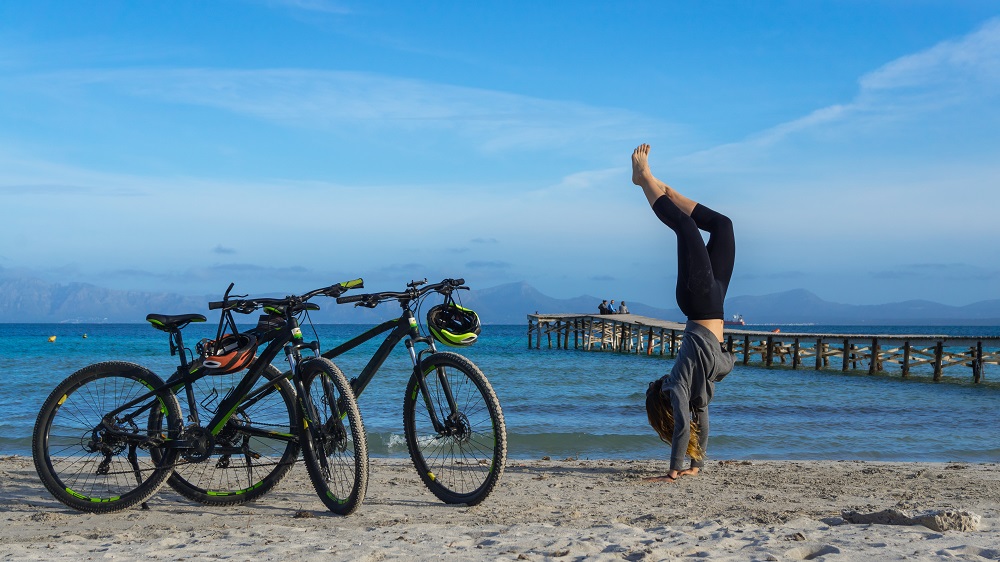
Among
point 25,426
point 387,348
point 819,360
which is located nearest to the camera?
point 387,348

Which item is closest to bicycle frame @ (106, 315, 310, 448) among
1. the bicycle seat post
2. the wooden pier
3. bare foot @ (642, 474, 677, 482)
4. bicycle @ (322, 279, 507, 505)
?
the bicycle seat post

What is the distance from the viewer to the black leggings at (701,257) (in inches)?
236

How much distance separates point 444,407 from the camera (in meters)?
5.04

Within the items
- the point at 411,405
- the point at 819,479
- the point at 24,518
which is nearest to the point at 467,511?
the point at 411,405

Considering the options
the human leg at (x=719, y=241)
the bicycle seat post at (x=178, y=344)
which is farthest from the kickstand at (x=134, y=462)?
the human leg at (x=719, y=241)

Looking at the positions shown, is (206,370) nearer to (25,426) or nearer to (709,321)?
(709,321)

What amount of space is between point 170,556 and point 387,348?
160 cm

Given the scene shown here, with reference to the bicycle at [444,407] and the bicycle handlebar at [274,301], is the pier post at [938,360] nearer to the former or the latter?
the bicycle at [444,407]

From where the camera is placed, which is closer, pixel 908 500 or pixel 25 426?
pixel 908 500

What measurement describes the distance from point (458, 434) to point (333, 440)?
0.71 metres

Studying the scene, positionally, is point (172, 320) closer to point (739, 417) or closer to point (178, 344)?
point (178, 344)

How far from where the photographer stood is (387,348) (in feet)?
16.7

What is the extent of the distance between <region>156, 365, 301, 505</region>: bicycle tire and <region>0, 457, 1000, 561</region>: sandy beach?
124 millimetres

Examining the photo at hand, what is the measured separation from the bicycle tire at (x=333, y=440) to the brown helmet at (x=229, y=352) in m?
0.42
